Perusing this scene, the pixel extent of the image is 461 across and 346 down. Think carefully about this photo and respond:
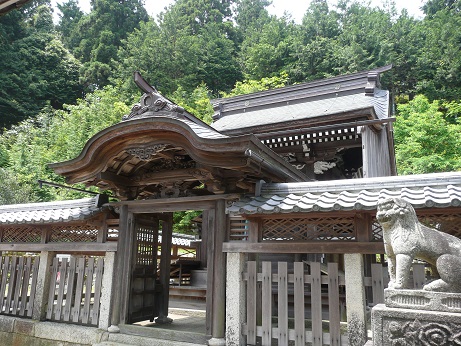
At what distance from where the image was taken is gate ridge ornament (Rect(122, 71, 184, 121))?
6.04 m

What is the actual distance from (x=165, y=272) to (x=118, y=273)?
135 cm

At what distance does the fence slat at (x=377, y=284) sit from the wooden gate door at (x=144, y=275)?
4294 mm

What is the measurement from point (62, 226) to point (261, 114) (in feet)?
26.8

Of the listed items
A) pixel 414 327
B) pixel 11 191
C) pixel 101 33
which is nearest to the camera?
pixel 414 327

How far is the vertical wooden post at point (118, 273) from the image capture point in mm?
6410

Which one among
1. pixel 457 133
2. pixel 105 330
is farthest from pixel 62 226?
pixel 457 133

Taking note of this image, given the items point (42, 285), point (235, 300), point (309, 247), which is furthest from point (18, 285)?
point (309, 247)

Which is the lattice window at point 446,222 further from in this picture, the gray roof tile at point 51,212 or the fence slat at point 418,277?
the gray roof tile at point 51,212

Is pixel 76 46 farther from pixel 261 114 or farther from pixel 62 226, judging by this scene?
pixel 62 226

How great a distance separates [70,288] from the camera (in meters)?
7.03

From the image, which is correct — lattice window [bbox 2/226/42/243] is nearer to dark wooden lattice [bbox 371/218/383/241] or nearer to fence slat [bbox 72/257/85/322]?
fence slat [bbox 72/257/85/322]

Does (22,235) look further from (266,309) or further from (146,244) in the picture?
(266,309)

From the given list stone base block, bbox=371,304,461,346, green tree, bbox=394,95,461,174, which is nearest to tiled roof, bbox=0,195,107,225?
stone base block, bbox=371,304,461,346

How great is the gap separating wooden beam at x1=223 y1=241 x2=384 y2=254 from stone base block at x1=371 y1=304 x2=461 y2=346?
4.89 ft
